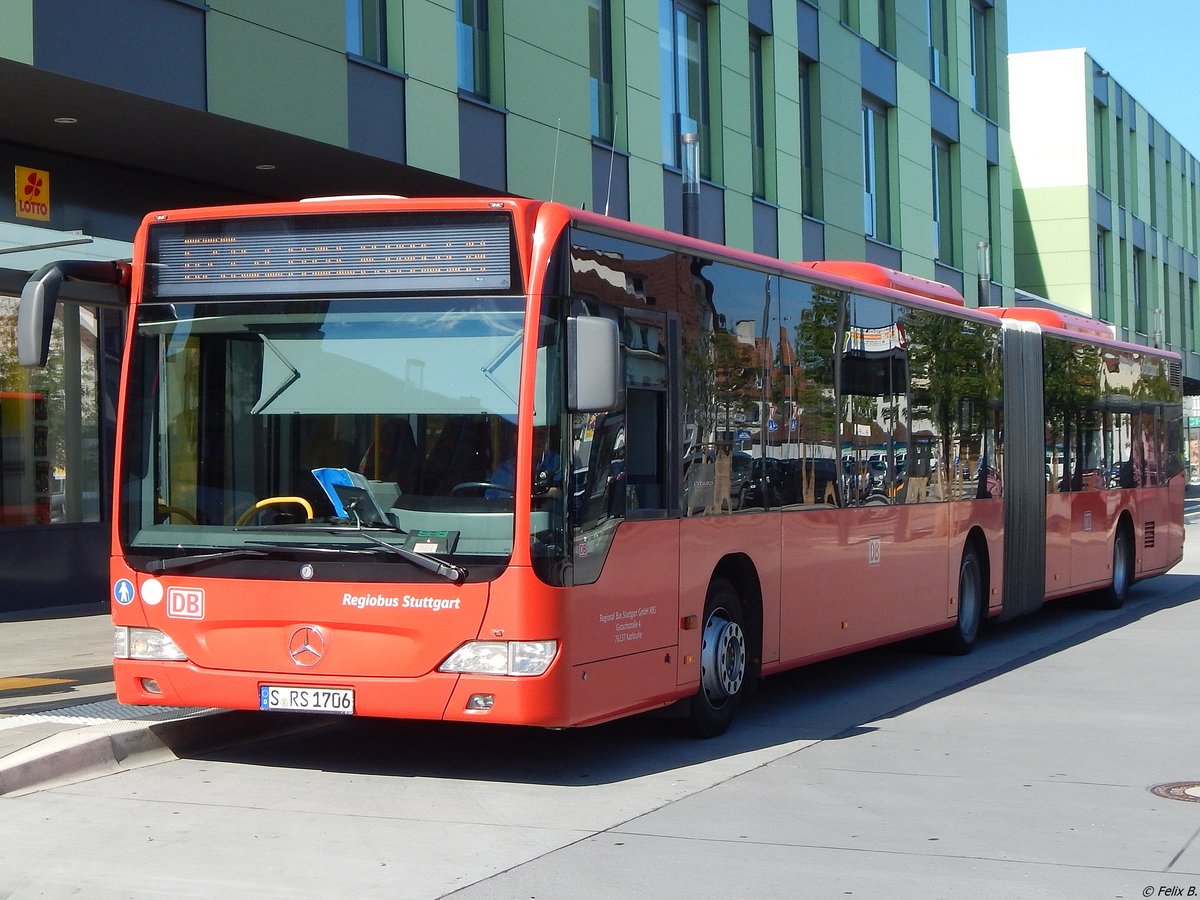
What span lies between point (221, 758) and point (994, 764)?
410 cm

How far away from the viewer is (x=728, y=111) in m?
23.4

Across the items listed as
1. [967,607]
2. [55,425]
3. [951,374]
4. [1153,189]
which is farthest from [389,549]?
[1153,189]

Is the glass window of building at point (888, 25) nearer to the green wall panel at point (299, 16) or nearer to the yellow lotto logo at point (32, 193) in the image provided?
the green wall panel at point (299, 16)

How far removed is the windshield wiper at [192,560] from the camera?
310 inches

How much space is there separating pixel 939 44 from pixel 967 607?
22.4m

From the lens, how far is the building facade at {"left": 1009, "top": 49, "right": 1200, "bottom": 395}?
157ft

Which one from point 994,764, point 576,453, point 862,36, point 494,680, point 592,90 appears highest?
point 862,36

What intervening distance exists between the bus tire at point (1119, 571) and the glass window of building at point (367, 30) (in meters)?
9.32

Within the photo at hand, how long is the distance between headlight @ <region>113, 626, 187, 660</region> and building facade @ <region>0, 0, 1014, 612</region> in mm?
3972

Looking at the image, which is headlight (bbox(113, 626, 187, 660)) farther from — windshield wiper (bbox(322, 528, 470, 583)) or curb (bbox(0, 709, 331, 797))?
windshield wiper (bbox(322, 528, 470, 583))

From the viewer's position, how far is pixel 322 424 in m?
7.77

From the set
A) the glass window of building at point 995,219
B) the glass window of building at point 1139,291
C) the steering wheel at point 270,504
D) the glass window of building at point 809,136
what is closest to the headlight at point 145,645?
the steering wheel at point 270,504

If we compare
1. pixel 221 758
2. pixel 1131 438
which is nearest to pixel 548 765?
pixel 221 758

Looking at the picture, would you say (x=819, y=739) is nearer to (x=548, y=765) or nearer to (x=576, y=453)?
(x=548, y=765)
